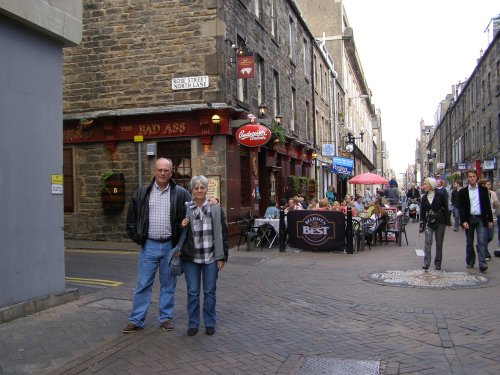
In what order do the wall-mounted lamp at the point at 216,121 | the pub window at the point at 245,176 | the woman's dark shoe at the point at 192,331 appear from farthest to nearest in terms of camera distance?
the pub window at the point at 245,176
the wall-mounted lamp at the point at 216,121
the woman's dark shoe at the point at 192,331

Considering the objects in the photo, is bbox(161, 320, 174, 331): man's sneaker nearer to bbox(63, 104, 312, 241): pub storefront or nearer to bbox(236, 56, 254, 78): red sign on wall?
bbox(63, 104, 312, 241): pub storefront

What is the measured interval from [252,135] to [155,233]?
8024 millimetres

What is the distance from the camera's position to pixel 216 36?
13.4 m

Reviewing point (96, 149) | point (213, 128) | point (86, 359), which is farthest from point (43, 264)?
point (96, 149)

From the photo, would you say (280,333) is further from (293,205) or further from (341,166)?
(341,166)

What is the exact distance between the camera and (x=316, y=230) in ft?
40.4

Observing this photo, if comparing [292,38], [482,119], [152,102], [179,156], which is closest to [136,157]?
[179,156]

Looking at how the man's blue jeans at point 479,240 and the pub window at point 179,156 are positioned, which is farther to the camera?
the pub window at point 179,156

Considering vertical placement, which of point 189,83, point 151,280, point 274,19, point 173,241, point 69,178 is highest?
point 274,19

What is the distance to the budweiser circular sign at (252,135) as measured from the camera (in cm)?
1316

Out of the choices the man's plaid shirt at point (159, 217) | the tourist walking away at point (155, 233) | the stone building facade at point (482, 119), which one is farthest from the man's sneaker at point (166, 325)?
the stone building facade at point (482, 119)

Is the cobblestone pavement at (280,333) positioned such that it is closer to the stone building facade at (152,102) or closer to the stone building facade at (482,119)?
the stone building facade at (152,102)

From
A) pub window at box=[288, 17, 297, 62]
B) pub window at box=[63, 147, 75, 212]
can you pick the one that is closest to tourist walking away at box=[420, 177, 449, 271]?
pub window at box=[63, 147, 75, 212]

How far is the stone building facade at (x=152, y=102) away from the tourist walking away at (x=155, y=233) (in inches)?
305
